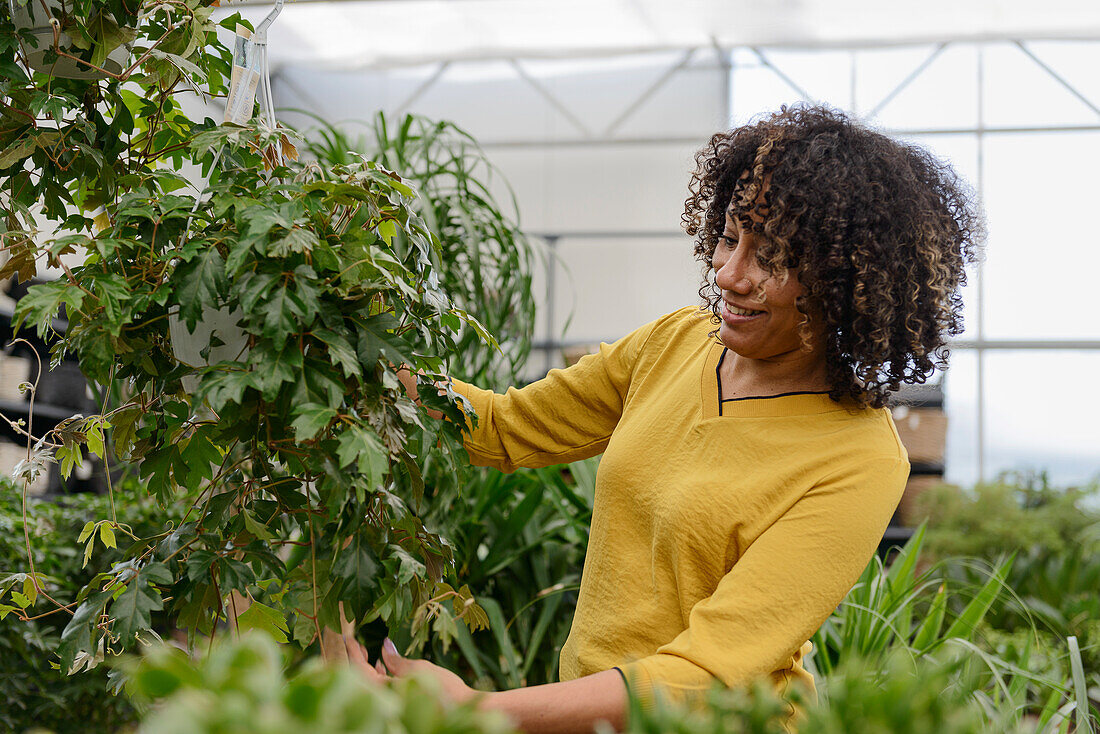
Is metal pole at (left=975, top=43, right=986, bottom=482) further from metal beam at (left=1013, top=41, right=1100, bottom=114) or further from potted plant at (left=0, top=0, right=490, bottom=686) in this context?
potted plant at (left=0, top=0, right=490, bottom=686)

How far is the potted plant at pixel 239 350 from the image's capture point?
2.64ft

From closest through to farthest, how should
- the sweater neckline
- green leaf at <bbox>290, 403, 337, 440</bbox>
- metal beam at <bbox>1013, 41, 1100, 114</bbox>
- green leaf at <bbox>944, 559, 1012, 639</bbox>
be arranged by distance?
green leaf at <bbox>290, 403, 337, 440</bbox>, the sweater neckline, green leaf at <bbox>944, 559, 1012, 639</bbox>, metal beam at <bbox>1013, 41, 1100, 114</bbox>

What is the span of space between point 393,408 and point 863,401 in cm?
53

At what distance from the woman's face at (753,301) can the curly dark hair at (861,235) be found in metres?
0.01

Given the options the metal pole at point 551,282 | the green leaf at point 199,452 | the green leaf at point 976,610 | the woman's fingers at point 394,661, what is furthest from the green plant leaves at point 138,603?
the metal pole at point 551,282

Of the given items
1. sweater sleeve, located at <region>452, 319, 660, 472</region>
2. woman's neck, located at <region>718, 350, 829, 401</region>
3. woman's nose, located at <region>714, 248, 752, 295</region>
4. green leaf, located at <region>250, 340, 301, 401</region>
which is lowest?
sweater sleeve, located at <region>452, 319, 660, 472</region>

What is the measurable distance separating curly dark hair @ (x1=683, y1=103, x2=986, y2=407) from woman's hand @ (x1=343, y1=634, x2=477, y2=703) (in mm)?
520

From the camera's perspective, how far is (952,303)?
112 centimetres

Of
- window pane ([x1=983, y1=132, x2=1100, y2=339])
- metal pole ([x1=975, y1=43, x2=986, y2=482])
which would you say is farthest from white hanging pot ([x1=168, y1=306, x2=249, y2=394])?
window pane ([x1=983, y1=132, x2=1100, y2=339])

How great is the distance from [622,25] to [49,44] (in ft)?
16.8

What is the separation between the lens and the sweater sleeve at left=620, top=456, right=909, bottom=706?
2.86 feet

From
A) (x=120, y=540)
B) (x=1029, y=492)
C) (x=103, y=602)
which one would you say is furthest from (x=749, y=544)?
(x=1029, y=492)

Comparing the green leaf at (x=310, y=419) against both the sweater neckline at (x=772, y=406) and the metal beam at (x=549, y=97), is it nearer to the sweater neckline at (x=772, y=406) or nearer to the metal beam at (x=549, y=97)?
the sweater neckline at (x=772, y=406)

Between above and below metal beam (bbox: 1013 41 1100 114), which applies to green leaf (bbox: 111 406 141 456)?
below
